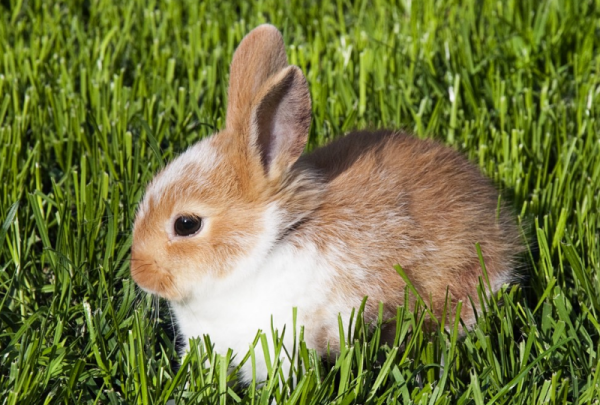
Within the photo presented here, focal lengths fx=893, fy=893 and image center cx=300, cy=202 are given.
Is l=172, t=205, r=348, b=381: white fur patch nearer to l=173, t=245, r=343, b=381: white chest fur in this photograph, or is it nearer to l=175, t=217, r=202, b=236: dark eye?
l=173, t=245, r=343, b=381: white chest fur

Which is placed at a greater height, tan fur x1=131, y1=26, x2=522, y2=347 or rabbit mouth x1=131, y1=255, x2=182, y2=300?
tan fur x1=131, y1=26, x2=522, y2=347

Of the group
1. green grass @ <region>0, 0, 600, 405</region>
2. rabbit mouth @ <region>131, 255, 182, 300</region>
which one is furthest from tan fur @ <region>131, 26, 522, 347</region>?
green grass @ <region>0, 0, 600, 405</region>

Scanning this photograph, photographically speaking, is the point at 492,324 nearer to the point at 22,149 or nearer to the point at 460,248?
the point at 460,248

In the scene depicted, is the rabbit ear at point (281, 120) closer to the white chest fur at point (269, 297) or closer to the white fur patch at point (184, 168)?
the white fur patch at point (184, 168)

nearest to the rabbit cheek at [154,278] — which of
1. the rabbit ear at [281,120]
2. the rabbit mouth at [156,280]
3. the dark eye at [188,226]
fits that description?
the rabbit mouth at [156,280]

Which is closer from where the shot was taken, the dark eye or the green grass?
the green grass

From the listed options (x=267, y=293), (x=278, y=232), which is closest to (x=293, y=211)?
(x=278, y=232)
